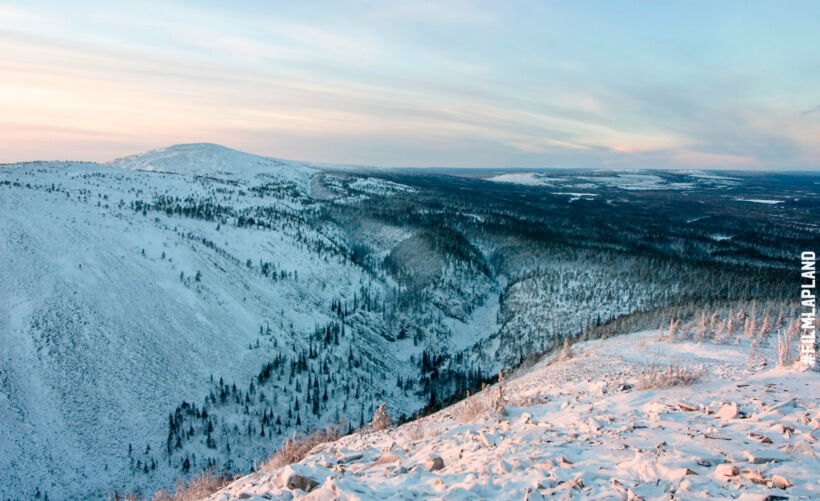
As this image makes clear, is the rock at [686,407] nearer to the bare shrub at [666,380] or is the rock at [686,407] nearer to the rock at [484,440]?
the bare shrub at [666,380]

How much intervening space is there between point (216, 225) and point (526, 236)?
68903mm

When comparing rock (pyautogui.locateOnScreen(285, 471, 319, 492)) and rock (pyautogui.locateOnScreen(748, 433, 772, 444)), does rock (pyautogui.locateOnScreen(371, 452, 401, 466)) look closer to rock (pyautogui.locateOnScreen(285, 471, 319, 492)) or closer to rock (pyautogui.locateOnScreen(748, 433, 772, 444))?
rock (pyautogui.locateOnScreen(285, 471, 319, 492))

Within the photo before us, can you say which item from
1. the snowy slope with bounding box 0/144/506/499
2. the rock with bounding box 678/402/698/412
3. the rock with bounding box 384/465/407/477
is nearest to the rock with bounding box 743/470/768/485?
the rock with bounding box 678/402/698/412

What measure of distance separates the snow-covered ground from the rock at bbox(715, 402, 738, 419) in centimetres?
3

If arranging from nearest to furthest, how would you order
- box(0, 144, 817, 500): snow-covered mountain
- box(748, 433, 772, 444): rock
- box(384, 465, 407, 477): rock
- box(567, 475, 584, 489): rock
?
box(567, 475, 584, 489): rock, box(748, 433, 772, 444): rock, box(384, 465, 407, 477): rock, box(0, 144, 817, 500): snow-covered mountain

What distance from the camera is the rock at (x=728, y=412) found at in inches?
365

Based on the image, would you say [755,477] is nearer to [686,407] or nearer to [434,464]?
[686,407]

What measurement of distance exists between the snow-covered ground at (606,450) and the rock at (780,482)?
0.04 feet

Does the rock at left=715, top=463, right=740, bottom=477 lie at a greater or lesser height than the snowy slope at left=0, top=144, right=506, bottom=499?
greater

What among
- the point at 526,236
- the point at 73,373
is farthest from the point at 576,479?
the point at 526,236

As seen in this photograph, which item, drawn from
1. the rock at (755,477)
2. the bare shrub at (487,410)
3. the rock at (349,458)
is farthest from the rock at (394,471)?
the rock at (755,477)

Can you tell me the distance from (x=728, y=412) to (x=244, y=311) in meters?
46.9

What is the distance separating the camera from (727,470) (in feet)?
21.6

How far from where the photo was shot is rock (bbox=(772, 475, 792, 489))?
19.9ft
